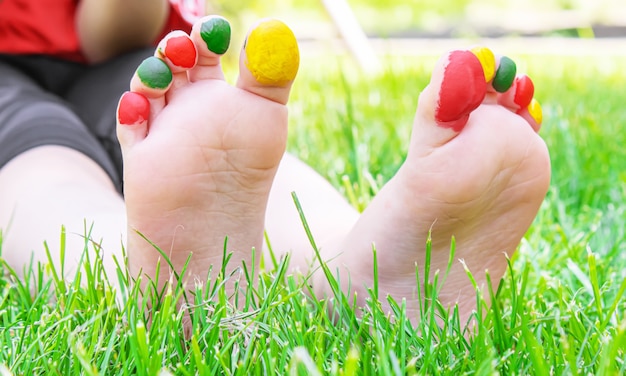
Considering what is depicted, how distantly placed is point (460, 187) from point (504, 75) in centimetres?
12

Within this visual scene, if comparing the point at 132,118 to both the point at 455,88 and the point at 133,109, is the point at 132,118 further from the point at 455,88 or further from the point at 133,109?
the point at 455,88

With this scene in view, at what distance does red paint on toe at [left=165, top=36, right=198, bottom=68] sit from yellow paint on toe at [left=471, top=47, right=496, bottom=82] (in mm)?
258

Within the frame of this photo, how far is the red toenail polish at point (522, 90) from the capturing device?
752 millimetres

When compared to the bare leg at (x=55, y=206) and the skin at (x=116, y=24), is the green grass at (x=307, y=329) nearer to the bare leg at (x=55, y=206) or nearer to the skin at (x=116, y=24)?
the bare leg at (x=55, y=206)

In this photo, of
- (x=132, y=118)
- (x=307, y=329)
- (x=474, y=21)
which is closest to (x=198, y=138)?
(x=132, y=118)

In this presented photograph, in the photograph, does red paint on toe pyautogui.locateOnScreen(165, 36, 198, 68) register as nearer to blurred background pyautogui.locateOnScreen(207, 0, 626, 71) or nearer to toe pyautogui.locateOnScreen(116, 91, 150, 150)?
toe pyautogui.locateOnScreen(116, 91, 150, 150)

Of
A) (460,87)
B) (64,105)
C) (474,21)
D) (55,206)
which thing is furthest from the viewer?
(474,21)

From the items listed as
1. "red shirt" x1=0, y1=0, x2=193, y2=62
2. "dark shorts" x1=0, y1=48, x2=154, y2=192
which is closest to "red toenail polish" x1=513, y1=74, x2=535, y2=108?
"dark shorts" x1=0, y1=48, x2=154, y2=192

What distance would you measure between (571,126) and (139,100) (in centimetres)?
132

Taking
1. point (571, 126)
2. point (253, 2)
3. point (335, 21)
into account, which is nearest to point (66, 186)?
point (571, 126)

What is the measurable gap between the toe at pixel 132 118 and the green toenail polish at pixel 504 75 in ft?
1.08

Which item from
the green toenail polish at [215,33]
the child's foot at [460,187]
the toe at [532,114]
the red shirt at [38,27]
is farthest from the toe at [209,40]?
the red shirt at [38,27]

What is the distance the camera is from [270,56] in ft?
2.24

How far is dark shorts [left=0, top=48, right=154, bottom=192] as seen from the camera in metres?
1.02
